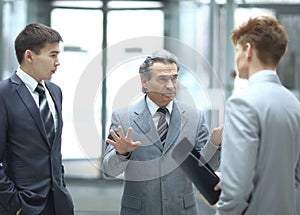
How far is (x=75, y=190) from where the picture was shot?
23.1 feet

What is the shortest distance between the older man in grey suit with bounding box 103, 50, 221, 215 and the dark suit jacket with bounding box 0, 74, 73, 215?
0.27 m

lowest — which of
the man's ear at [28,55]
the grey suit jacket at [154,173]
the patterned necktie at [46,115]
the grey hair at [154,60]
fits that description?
the grey suit jacket at [154,173]

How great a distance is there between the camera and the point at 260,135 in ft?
5.85

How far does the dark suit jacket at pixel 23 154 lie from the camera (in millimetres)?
2264

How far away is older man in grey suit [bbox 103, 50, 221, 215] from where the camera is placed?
2430 mm

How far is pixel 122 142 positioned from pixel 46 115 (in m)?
0.35

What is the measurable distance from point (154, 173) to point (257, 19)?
867 millimetres

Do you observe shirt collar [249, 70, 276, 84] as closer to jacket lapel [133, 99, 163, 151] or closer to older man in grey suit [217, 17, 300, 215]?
older man in grey suit [217, 17, 300, 215]

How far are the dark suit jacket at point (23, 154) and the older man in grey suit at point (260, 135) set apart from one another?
0.80 metres

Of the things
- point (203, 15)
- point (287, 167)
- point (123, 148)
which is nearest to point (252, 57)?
point (287, 167)

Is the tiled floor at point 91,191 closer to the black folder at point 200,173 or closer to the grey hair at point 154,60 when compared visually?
the grey hair at point 154,60

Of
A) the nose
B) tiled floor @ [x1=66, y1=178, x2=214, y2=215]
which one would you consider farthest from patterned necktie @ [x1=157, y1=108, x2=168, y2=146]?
tiled floor @ [x1=66, y1=178, x2=214, y2=215]

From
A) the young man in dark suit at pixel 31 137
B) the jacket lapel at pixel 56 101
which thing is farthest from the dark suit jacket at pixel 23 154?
the jacket lapel at pixel 56 101

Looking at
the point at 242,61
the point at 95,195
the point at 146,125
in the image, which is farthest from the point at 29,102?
the point at 95,195
